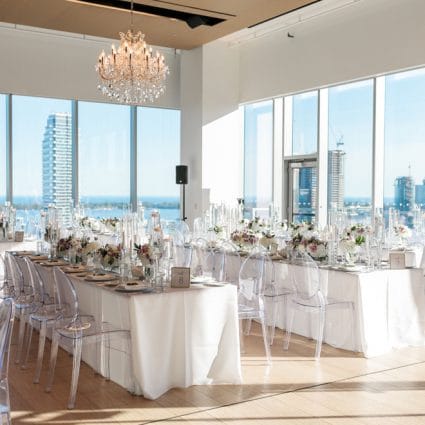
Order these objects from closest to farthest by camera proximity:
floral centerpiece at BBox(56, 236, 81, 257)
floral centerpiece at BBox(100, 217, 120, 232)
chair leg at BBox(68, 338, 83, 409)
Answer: chair leg at BBox(68, 338, 83, 409), floral centerpiece at BBox(56, 236, 81, 257), floral centerpiece at BBox(100, 217, 120, 232)

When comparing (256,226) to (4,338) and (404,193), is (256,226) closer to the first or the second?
(404,193)

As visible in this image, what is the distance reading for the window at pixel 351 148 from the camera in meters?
10.6

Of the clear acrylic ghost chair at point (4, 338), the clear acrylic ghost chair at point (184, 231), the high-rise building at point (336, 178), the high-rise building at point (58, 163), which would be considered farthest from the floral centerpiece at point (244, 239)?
the high-rise building at point (58, 163)

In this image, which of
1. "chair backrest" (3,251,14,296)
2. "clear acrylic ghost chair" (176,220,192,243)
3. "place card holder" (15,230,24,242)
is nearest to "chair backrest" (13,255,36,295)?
"chair backrest" (3,251,14,296)

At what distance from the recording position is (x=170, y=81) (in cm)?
1395

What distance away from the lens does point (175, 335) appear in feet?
15.8

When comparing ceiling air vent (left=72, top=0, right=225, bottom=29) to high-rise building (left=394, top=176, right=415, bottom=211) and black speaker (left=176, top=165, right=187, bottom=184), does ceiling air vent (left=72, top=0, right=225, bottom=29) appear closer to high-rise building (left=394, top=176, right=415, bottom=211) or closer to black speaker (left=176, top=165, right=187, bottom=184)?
black speaker (left=176, top=165, right=187, bottom=184)

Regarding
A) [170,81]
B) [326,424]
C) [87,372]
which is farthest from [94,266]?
[170,81]

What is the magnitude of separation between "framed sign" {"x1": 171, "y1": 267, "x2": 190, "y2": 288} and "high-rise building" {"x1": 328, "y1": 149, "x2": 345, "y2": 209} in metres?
6.47

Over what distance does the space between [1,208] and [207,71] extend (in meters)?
4.97

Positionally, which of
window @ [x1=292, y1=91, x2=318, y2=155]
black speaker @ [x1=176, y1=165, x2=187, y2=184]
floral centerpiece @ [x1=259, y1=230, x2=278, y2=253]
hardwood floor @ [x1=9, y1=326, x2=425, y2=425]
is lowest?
hardwood floor @ [x1=9, y1=326, x2=425, y2=425]

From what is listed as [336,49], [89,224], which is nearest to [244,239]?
[89,224]

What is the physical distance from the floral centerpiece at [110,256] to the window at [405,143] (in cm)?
569

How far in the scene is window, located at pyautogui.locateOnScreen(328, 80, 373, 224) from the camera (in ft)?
34.9
